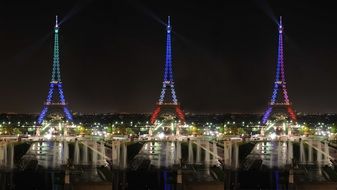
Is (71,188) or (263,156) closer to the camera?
(71,188)

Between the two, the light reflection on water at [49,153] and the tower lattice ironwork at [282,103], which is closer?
the light reflection on water at [49,153]

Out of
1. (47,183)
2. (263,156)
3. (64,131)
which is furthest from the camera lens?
(64,131)

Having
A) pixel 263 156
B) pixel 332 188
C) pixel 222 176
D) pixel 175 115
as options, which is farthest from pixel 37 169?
pixel 175 115

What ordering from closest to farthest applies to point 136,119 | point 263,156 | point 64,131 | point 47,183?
point 47,183 < point 263,156 < point 64,131 < point 136,119

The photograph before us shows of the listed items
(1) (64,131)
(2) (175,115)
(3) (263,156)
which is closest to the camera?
(3) (263,156)

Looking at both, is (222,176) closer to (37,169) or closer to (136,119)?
(37,169)

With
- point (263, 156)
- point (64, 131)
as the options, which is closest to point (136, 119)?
point (64, 131)

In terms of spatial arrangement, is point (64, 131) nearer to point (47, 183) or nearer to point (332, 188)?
point (47, 183)

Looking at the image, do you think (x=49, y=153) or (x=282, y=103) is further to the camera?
(x=282, y=103)

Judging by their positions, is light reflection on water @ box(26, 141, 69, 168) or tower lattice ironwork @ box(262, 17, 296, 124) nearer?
light reflection on water @ box(26, 141, 69, 168)
